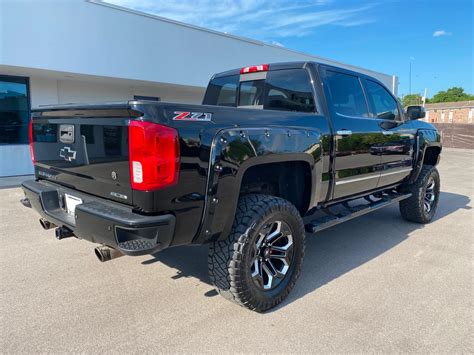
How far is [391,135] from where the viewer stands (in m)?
4.51

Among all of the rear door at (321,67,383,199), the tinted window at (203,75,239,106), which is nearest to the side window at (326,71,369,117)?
the rear door at (321,67,383,199)

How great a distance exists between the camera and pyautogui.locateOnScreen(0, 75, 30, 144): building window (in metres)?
9.77

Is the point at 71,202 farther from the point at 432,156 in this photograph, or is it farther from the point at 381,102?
the point at 432,156

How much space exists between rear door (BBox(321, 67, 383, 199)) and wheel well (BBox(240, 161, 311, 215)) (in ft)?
1.40

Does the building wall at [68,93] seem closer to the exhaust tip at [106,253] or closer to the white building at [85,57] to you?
the white building at [85,57]

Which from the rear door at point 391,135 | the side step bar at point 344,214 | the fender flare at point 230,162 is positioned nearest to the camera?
the fender flare at point 230,162

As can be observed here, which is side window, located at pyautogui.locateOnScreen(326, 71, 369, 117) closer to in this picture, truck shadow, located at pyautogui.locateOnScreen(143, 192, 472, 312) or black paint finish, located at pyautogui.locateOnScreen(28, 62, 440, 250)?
black paint finish, located at pyautogui.locateOnScreen(28, 62, 440, 250)

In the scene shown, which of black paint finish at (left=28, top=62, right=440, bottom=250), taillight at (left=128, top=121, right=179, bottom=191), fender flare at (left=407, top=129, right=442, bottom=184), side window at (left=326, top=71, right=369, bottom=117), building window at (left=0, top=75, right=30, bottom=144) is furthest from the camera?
building window at (left=0, top=75, right=30, bottom=144)

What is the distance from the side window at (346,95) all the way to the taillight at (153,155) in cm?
208

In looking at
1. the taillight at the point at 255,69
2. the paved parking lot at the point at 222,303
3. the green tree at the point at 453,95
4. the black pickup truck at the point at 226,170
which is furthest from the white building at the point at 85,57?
the green tree at the point at 453,95

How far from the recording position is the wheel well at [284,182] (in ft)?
10.4

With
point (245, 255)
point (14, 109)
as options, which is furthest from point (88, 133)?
point (14, 109)

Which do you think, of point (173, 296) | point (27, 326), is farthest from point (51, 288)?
point (173, 296)

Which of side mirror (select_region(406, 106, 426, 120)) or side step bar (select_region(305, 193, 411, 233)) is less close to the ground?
side mirror (select_region(406, 106, 426, 120))
